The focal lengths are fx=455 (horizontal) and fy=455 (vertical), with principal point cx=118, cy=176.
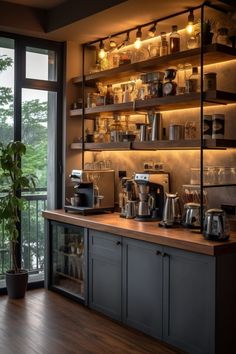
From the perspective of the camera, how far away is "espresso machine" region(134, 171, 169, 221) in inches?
162

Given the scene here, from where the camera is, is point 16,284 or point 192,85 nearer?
point 192,85

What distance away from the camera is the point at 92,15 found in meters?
4.07

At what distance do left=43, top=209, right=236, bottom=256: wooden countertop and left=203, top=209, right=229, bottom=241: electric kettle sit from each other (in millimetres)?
50

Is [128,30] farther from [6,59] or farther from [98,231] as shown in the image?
[98,231]

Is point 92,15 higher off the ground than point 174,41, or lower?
higher

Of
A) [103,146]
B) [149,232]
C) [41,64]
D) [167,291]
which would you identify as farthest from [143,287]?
[41,64]

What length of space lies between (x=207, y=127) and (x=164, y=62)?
75cm

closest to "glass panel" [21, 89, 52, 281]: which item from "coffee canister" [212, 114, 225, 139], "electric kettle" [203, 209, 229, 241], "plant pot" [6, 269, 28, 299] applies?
"plant pot" [6, 269, 28, 299]

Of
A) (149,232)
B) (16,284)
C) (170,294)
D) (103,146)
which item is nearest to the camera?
(170,294)

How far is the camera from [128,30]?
4.40 meters

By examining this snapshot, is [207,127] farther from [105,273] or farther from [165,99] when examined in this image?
[105,273]

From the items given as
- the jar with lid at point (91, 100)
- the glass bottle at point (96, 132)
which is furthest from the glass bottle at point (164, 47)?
the glass bottle at point (96, 132)

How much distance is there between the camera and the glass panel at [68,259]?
4492mm

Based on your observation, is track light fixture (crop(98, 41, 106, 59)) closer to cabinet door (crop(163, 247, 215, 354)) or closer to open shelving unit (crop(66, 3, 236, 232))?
open shelving unit (crop(66, 3, 236, 232))
